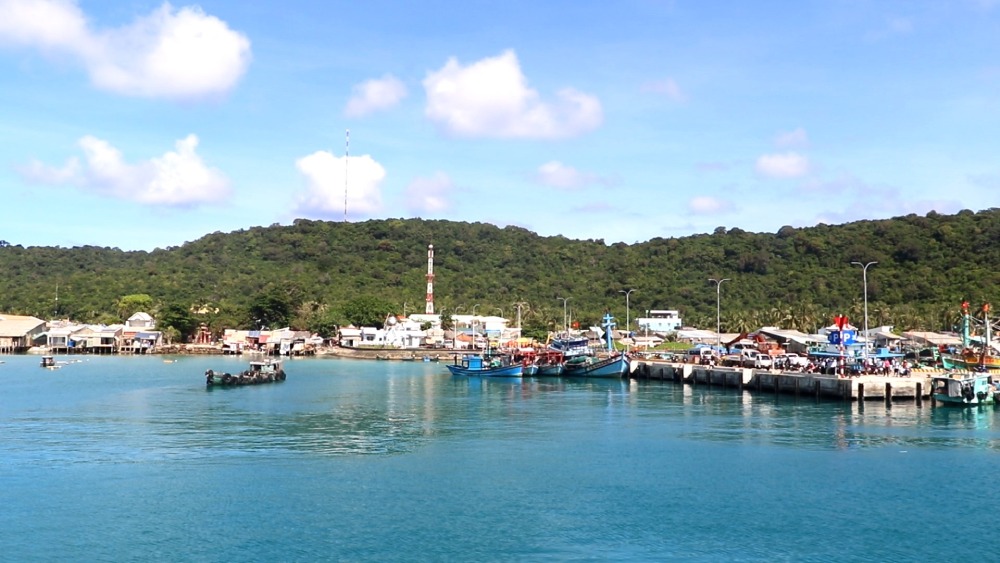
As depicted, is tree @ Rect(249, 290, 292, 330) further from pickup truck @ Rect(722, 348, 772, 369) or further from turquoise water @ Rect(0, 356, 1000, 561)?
turquoise water @ Rect(0, 356, 1000, 561)

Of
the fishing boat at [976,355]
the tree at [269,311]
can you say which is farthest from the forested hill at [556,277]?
the fishing boat at [976,355]

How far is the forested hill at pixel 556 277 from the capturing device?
411ft

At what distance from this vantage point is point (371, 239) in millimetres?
196250

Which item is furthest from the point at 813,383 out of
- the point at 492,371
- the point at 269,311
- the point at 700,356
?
the point at 269,311

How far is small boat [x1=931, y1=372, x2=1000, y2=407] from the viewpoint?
50.7 meters

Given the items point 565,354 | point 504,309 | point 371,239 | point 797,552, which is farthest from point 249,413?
point 371,239

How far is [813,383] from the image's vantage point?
192 ft

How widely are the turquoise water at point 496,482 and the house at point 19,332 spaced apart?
8994 centimetres

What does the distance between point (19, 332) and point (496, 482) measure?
128m

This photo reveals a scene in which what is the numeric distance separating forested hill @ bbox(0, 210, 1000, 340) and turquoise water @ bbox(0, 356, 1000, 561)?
7881 centimetres

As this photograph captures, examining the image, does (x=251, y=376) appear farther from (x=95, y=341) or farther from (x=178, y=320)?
→ (x=95, y=341)

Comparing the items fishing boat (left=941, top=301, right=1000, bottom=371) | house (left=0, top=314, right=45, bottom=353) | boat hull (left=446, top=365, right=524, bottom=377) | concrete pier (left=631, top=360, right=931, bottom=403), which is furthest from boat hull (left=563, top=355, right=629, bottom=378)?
house (left=0, top=314, right=45, bottom=353)

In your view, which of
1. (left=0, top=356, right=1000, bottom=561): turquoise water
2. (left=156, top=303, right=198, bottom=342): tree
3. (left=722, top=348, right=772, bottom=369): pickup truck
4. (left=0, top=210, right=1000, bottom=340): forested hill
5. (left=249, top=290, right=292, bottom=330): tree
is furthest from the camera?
(left=249, top=290, right=292, bottom=330): tree

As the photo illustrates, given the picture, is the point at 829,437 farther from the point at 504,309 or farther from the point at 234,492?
the point at 504,309
